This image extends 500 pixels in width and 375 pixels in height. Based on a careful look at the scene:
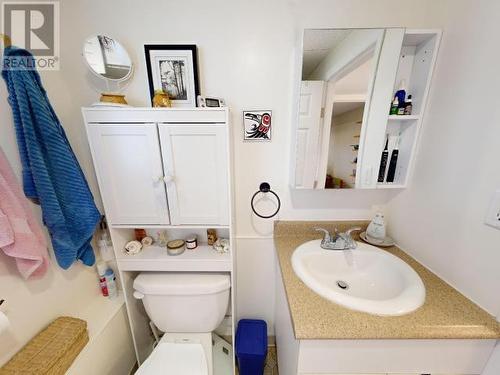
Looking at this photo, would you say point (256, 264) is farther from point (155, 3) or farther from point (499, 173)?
point (155, 3)

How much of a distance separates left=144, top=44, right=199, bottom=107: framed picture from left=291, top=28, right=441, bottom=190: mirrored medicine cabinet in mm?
538

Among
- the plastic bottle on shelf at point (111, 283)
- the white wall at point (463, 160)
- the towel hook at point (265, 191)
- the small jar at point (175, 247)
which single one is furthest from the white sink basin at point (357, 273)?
the plastic bottle on shelf at point (111, 283)

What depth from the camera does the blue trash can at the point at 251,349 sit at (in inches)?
41.7

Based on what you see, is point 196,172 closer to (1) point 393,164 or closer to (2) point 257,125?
(2) point 257,125

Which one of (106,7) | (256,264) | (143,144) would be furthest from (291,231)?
(106,7)

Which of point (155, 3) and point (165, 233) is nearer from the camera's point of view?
point (155, 3)

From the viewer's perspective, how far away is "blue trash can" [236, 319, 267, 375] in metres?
1.06

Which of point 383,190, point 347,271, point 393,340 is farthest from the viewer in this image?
point 383,190

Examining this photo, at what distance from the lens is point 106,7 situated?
2.89 ft

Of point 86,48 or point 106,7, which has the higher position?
point 106,7

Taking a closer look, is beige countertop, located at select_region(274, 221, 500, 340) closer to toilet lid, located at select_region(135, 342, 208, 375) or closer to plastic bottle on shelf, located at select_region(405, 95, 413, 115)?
→ toilet lid, located at select_region(135, 342, 208, 375)

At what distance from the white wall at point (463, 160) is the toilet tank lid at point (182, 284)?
3.26ft

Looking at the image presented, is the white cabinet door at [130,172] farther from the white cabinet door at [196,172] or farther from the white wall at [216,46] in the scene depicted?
the white wall at [216,46]

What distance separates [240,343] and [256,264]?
47cm
